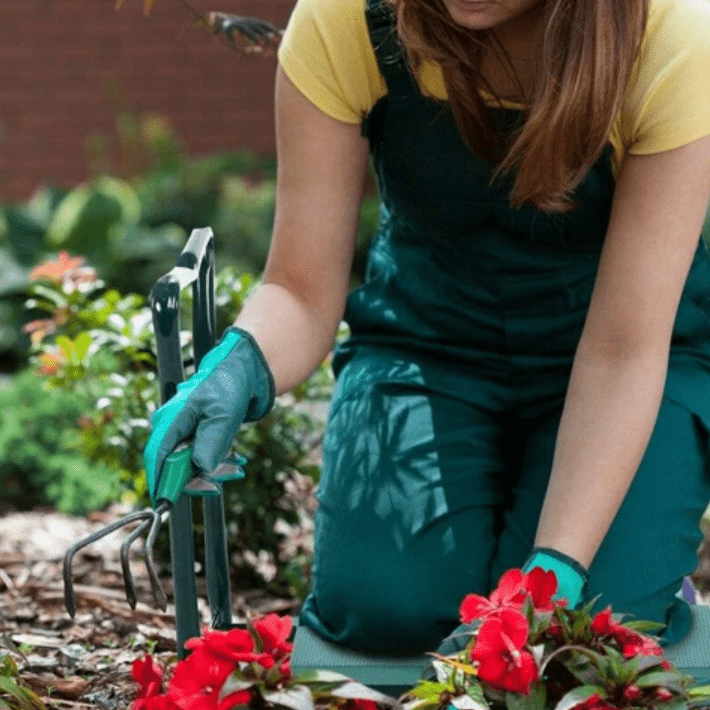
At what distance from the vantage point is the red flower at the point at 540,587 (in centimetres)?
140

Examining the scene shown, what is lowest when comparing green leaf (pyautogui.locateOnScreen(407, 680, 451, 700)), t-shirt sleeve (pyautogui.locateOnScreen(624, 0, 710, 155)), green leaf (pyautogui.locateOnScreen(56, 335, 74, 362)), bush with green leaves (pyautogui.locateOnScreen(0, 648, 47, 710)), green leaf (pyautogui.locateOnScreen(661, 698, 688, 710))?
bush with green leaves (pyautogui.locateOnScreen(0, 648, 47, 710))

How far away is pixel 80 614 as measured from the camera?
2645 millimetres

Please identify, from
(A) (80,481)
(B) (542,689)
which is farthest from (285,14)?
(B) (542,689)

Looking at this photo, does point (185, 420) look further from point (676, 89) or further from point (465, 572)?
point (676, 89)

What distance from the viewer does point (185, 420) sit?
5.55ft

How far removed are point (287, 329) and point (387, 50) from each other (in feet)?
1.48

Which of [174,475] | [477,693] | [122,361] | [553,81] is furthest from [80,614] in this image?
[477,693]

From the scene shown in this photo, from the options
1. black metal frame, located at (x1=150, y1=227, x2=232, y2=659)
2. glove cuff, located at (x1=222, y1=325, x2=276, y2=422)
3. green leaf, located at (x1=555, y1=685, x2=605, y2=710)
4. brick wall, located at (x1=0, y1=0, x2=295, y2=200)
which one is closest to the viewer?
green leaf, located at (x1=555, y1=685, x2=605, y2=710)

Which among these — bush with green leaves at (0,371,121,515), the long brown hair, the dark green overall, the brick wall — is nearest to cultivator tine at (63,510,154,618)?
the dark green overall

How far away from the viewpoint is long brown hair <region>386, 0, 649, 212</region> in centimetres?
190

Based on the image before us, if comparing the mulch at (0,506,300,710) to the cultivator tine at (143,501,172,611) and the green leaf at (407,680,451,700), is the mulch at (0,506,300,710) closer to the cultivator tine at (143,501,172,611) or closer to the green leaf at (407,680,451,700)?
the cultivator tine at (143,501,172,611)

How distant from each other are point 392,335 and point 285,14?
16.7 ft

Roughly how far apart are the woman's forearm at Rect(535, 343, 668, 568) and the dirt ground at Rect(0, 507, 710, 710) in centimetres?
57

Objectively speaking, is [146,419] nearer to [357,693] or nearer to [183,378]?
[183,378]
